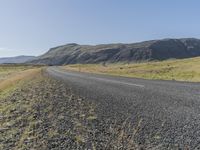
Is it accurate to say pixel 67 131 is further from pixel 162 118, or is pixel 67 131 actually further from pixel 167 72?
pixel 167 72

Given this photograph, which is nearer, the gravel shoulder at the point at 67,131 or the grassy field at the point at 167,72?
the gravel shoulder at the point at 67,131

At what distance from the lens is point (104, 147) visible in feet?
25.4

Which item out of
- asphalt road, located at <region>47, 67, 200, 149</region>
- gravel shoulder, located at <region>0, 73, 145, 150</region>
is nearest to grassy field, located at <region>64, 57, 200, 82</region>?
asphalt road, located at <region>47, 67, 200, 149</region>

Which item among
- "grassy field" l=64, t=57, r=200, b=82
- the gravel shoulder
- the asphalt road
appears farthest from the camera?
"grassy field" l=64, t=57, r=200, b=82

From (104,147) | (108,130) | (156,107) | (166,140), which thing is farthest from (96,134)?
(156,107)

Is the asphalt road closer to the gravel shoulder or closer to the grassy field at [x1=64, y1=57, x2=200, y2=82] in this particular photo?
the gravel shoulder

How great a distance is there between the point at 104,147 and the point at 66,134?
2207 millimetres

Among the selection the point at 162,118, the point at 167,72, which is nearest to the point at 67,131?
the point at 162,118

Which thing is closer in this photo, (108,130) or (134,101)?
(108,130)

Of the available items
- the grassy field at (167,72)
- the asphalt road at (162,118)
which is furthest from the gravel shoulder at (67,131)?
the grassy field at (167,72)

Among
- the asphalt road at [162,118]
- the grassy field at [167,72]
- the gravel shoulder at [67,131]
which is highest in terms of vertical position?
the asphalt road at [162,118]

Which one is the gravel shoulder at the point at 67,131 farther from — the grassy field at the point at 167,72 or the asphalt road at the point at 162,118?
the grassy field at the point at 167,72

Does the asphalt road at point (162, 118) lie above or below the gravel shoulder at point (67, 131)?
above

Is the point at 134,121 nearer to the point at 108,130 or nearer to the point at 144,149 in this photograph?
the point at 108,130
